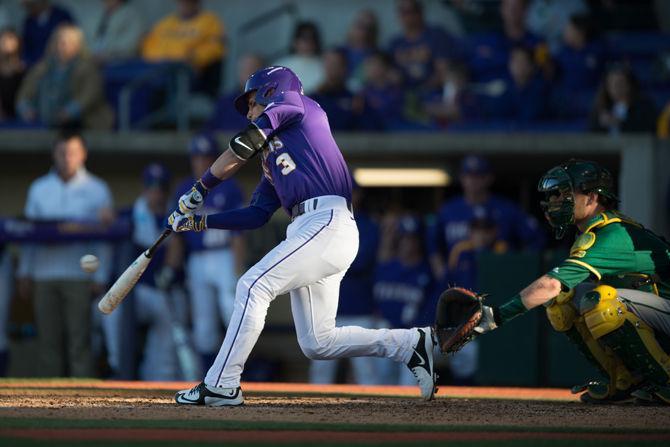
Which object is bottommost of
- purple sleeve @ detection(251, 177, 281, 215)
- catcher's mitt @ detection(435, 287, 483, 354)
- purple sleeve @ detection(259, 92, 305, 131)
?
catcher's mitt @ detection(435, 287, 483, 354)

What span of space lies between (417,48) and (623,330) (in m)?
6.07

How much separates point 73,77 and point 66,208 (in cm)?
177

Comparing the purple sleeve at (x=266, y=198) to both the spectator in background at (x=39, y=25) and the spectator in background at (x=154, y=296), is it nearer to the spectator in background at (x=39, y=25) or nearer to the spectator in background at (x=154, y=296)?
the spectator in background at (x=154, y=296)

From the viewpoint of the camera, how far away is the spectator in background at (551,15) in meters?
11.6

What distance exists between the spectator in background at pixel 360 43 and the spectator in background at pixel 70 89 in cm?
223

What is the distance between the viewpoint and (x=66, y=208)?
373 inches

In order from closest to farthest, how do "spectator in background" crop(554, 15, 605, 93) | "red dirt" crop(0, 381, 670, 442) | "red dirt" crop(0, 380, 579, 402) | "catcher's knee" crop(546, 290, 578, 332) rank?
"red dirt" crop(0, 381, 670, 442), "catcher's knee" crop(546, 290, 578, 332), "red dirt" crop(0, 380, 579, 402), "spectator in background" crop(554, 15, 605, 93)

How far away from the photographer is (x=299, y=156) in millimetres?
5789

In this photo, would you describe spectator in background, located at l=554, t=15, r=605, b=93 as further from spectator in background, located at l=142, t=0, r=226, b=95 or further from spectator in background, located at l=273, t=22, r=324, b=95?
spectator in background, located at l=142, t=0, r=226, b=95

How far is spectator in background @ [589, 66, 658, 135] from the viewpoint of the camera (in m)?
9.73

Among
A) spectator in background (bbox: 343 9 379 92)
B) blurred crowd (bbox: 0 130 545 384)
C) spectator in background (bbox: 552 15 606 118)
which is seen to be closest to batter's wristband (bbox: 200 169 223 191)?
blurred crowd (bbox: 0 130 545 384)

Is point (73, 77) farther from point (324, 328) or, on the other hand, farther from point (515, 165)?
point (324, 328)

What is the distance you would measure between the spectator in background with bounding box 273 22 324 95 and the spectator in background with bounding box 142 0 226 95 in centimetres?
73

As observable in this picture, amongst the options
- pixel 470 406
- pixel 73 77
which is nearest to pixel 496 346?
pixel 470 406
